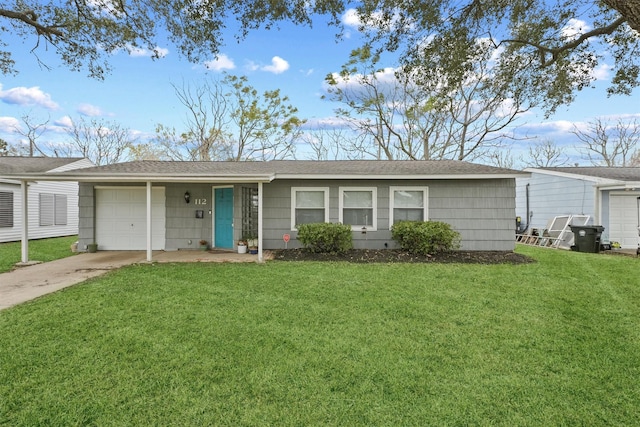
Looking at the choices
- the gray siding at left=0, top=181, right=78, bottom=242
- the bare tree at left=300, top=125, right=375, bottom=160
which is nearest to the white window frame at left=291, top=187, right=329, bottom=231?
the gray siding at left=0, top=181, right=78, bottom=242

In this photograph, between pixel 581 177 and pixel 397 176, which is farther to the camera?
pixel 581 177

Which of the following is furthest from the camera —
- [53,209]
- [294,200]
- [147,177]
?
[53,209]

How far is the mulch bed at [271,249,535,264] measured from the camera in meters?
8.03

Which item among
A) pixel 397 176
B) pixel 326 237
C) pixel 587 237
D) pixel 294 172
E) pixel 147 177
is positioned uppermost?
pixel 294 172

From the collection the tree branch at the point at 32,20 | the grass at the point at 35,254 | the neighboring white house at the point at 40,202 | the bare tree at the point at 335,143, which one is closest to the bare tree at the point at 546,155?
the bare tree at the point at 335,143

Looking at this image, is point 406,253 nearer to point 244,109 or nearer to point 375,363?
point 375,363

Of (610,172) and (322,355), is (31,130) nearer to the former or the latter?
(322,355)

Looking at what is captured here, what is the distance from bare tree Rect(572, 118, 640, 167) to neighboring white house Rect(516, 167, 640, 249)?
13412 mm

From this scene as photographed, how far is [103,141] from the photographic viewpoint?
2558 cm

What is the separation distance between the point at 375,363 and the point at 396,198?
6.79 meters

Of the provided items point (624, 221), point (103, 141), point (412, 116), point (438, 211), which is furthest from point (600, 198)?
point (103, 141)

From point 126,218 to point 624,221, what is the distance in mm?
16341

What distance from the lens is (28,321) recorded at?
395 cm

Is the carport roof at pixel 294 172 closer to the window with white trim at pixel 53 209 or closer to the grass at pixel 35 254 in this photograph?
the grass at pixel 35 254
